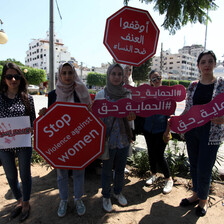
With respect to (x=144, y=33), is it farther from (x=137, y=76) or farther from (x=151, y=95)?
(x=137, y=76)

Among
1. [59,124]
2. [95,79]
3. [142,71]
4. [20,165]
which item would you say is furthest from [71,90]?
[95,79]

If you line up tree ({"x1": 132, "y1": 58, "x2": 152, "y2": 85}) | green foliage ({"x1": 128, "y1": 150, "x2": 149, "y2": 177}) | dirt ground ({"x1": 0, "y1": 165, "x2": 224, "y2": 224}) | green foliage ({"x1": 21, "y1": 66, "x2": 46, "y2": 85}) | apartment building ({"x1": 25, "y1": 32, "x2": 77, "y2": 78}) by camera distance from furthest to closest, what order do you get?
apartment building ({"x1": 25, "y1": 32, "x2": 77, "y2": 78}) < green foliage ({"x1": 21, "y1": 66, "x2": 46, "y2": 85}) < tree ({"x1": 132, "y1": 58, "x2": 152, "y2": 85}) < green foliage ({"x1": 128, "y1": 150, "x2": 149, "y2": 177}) < dirt ground ({"x1": 0, "y1": 165, "x2": 224, "y2": 224})

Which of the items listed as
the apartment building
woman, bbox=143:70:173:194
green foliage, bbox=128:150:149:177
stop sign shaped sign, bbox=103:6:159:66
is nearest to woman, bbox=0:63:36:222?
stop sign shaped sign, bbox=103:6:159:66

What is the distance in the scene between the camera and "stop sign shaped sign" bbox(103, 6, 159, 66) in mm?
2006

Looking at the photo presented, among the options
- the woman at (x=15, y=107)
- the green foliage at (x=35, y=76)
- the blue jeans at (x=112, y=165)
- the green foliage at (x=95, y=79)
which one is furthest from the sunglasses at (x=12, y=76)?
the green foliage at (x=95, y=79)

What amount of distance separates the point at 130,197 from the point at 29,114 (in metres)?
1.87

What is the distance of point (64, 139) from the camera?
185 centimetres

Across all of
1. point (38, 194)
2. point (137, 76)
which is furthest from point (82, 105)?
point (137, 76)

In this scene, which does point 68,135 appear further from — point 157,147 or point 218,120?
point 218,120

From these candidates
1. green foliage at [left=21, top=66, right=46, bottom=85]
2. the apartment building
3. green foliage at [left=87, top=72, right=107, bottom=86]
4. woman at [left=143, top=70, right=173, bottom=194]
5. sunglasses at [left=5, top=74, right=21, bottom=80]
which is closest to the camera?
sunglasses at [left=5, top=74, right=21, bottom=80]

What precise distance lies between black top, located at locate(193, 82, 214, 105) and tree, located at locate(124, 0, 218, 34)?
4.06 ft

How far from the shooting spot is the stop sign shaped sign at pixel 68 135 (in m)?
1.76

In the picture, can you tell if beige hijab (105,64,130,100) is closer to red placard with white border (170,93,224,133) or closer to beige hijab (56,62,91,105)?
beige hijab (56,62,91,105)

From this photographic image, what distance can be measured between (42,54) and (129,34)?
82772 millimetres
